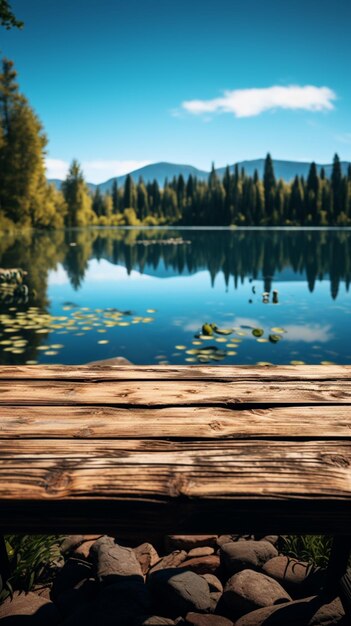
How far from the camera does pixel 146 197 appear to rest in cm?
11581

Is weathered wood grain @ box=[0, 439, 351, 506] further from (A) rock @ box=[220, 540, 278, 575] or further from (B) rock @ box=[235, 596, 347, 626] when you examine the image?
(A) rock @ box=[220, 540, 278, 575]

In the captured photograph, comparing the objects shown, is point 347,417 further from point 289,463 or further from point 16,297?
point 16,297

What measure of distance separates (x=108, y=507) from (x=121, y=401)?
0.65 meters

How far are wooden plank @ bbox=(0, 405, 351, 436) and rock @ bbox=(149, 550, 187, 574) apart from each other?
1514 mm

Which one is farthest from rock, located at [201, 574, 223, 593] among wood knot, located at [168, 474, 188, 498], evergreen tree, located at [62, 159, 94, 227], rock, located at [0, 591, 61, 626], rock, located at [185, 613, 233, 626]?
evergreen tree, located at [62, 159, 94, 227]

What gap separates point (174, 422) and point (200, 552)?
1701 millimetres

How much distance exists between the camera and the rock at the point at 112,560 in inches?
106

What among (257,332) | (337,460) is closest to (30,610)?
(337,460)

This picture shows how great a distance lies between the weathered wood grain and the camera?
Result: 1.38 m

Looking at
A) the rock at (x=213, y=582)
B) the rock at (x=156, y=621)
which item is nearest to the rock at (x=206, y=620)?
the rock at (x=156, y=621)

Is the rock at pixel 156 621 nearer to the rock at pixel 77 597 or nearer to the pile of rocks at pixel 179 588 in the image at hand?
the pile of rocks at pixel 179 588

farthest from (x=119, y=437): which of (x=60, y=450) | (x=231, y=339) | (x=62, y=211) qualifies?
(x=62, y=211)

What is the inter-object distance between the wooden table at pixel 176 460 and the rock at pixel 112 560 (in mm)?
1256

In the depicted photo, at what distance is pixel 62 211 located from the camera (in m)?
57.6
